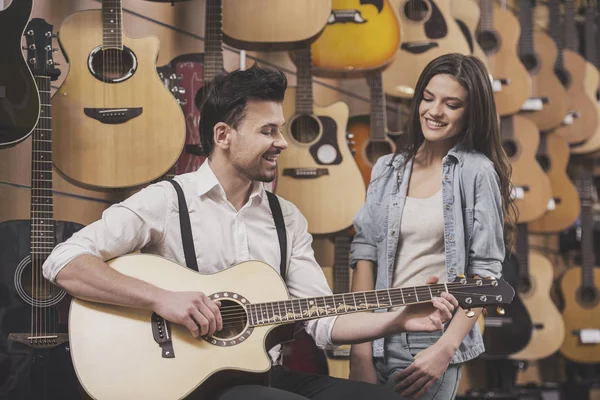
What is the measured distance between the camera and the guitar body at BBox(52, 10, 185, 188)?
2.34 meters

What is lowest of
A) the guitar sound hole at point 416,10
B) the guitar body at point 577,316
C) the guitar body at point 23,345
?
the guitar body at point 577,316

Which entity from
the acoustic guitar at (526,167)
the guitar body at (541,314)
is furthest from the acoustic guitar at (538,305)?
the acoustic guitar at (526,167)

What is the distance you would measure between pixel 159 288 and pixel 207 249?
0.19m

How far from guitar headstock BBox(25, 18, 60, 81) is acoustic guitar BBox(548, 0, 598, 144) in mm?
3041

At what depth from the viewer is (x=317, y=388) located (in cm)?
215

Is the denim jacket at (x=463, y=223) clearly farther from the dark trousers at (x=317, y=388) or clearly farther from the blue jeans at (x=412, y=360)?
the dark trousers at (x=317, y=388)

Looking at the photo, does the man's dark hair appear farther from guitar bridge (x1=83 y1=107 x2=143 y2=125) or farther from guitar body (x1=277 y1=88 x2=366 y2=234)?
guitar body (x1=277 y1=88 x2=366 y2=234)

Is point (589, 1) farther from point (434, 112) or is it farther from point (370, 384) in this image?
point (370, 384)

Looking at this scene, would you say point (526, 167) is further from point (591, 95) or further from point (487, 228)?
point (487, 228)

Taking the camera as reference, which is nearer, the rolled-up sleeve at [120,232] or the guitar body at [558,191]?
the rolled-up sleeve at [120,232]

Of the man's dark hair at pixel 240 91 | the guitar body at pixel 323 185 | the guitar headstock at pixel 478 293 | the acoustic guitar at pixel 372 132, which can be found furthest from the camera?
the acoustic guitar at pixel 372 132

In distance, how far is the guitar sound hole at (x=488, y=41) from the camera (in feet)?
12.8

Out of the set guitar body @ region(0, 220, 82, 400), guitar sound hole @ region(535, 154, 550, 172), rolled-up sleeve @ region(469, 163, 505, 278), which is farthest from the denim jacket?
guitar sound hole @ region(535, 154, 550, 172)

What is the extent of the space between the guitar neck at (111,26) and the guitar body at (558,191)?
2619mm
